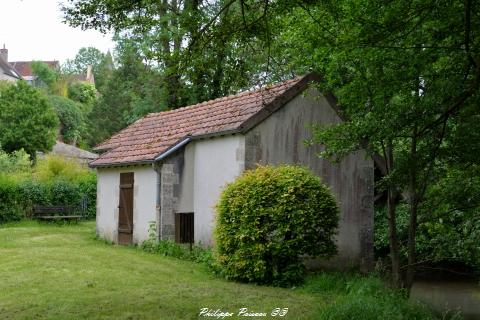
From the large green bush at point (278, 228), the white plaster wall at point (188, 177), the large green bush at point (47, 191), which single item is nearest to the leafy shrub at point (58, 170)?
the large green bush at point (47, 191)

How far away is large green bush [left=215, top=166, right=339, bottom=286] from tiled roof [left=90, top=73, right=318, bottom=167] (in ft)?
5.91

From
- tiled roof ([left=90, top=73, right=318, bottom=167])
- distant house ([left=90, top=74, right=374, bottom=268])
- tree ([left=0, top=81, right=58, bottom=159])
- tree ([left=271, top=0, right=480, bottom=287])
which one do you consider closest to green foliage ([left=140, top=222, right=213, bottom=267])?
distant house ([left=90, top=74, right=374, bottom=268])

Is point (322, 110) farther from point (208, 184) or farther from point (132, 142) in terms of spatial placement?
point (132, 142)

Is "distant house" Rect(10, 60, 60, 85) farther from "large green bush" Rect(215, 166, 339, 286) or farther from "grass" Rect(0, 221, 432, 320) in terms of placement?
"large green bush" Rect(215, 166, 339, 286)

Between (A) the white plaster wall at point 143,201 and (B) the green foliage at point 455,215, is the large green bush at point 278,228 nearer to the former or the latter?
(B) the green foliage at point 455,215

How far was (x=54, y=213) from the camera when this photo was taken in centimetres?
2489

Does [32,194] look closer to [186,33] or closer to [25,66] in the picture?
[186,33]

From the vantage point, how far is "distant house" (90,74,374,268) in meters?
14.2

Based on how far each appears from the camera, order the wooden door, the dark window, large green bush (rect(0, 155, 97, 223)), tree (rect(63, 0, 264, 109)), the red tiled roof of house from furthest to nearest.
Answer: the red tiled roof of house, large green bush (rect(0, 155, 97, 223)), the wooden door, the dark window, tree (rect(63, 0, 264, 109))

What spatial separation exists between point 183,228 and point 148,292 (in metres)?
5.80

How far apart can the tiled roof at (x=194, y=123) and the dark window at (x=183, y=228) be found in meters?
1.76

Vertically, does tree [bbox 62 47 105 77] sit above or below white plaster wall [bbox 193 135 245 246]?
above

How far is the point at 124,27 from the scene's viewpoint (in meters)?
7.86

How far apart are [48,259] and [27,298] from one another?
14.9 feet
